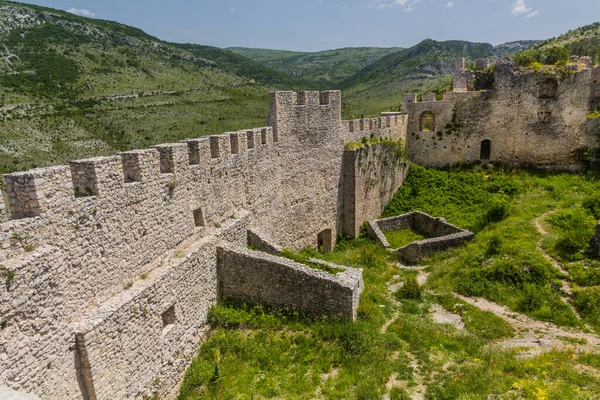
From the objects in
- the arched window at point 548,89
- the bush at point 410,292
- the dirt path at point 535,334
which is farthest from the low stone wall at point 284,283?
the arched window at point 548,89

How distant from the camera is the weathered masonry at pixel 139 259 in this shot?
5547mm

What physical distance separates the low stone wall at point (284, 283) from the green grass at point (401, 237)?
720 cm

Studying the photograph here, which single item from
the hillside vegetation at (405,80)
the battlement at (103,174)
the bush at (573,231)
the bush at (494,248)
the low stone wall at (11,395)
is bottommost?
the bush at (494,248)

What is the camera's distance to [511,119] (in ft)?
68.1

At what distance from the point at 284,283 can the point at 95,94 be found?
4186 cm

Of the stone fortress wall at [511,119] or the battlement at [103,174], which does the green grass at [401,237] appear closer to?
the stone fortress wall at [511,119]

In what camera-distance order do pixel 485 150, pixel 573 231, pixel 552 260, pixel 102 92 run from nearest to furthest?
pixel 552 260
pixel 573 231
pixel 485 150
pixel 102 92

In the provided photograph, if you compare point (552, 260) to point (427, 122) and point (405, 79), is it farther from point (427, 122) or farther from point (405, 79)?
point (405, 79)

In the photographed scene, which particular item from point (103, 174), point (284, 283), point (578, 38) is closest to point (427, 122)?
point (284, 283)

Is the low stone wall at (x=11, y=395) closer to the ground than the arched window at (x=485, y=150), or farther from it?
closer to the ground

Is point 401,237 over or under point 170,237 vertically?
Answer: under

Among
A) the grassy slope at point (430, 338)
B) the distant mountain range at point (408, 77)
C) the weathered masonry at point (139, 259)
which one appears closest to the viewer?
the weathered masonry at point (139, 259)

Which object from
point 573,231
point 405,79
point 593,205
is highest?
point 405,79

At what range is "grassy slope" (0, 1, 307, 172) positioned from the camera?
31578 mm
